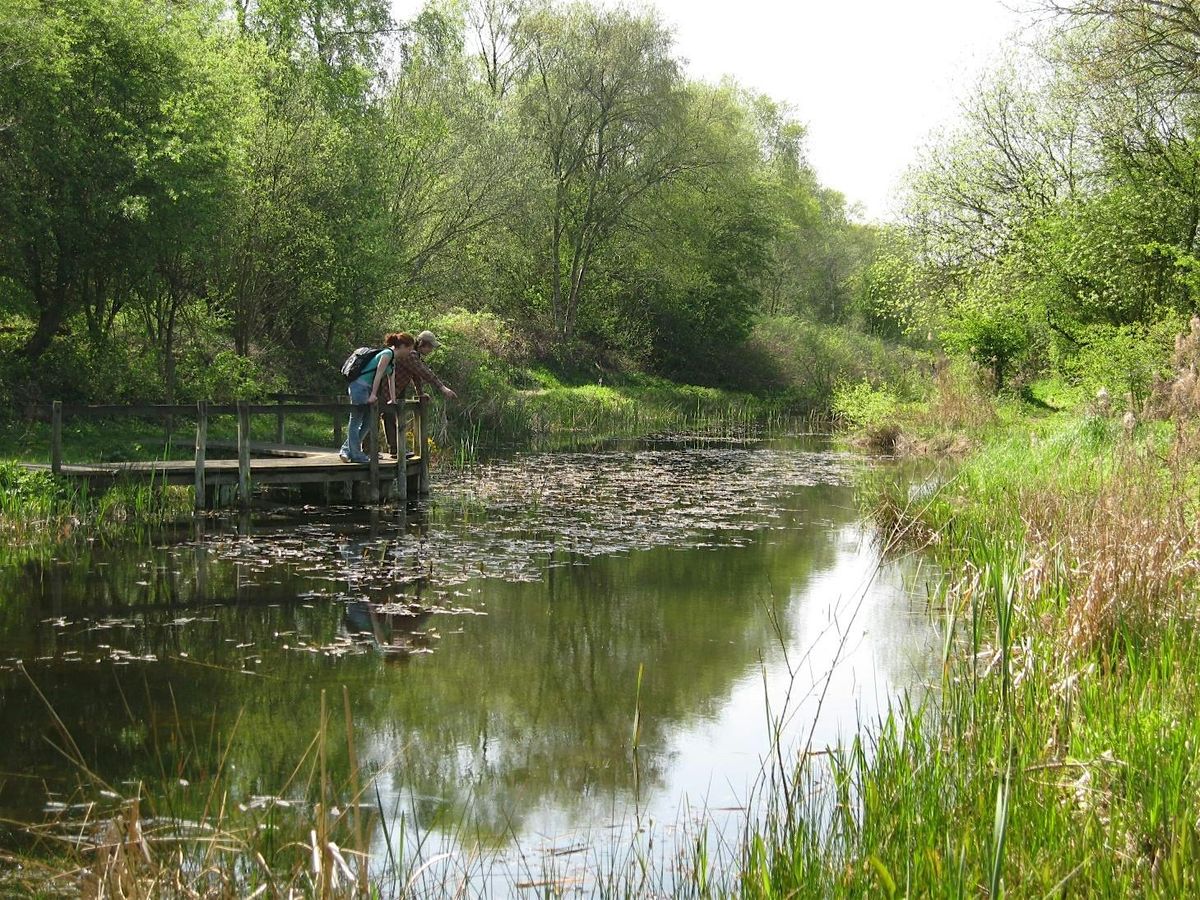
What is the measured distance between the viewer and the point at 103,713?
6.90 m

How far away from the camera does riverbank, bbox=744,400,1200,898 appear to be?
12.3 feet

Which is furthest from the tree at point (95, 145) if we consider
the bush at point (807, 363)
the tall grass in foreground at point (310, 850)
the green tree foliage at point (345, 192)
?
the bush at point (807, 363)

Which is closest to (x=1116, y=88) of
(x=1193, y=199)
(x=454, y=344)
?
(x=1193, y=199)

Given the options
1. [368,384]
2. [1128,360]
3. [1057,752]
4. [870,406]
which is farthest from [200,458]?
[870,406]

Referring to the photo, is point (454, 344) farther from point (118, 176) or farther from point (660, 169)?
point (660, 169)

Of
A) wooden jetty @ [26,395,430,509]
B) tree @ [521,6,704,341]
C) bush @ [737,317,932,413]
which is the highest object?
tree @ [521,6,704,341]

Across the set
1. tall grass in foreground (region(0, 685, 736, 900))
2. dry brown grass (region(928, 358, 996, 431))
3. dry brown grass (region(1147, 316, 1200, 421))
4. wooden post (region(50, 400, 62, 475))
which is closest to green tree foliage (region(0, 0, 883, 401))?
wooden post (region(50, 400, 62, 475))

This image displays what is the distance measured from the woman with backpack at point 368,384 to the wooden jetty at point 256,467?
134 mm

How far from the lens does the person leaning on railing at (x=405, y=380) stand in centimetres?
1523

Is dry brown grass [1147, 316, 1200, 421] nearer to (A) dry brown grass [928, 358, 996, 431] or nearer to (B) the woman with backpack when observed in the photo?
(B) the woman with backpack

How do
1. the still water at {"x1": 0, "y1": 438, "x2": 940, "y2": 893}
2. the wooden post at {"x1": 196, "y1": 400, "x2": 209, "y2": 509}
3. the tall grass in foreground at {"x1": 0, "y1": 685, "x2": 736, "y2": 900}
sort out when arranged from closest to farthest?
the tall grass in foreground at {"x1": 0, "y1": 685, "x2": 736, "y2": 900} < the still water at {"x1": 0, "y1": 438, "x2": 940, "y2": 893} < the wooden post at {"x1": 196, "y1": 400, "x2": 209, "y2": 509}

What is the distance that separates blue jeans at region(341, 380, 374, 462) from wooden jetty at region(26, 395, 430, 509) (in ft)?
0.38

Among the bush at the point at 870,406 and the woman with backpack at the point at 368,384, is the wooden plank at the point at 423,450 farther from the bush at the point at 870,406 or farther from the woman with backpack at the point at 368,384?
the bush at the point at 870,406

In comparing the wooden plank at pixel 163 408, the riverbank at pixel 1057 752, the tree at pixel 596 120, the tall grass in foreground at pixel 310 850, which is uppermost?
the tree at pixel 596 120
